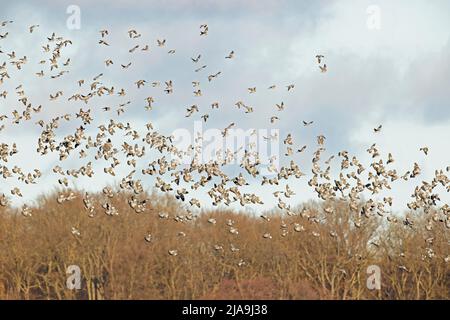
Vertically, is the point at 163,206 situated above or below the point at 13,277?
above

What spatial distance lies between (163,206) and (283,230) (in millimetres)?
9470

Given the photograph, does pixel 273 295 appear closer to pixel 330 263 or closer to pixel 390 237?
pixel 330 263

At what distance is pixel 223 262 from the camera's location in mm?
66250

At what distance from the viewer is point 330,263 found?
217 ft

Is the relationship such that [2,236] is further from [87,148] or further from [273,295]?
[273,295]

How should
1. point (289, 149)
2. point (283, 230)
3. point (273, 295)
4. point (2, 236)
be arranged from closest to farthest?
1. point (273, 295)
2. point (289, 149)
3. point (2, 236)
4. point (283, 230)

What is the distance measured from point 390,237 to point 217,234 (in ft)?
43.2

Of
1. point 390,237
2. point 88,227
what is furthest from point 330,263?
point 88,227

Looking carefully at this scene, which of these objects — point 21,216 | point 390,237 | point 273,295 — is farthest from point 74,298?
point 390,237
